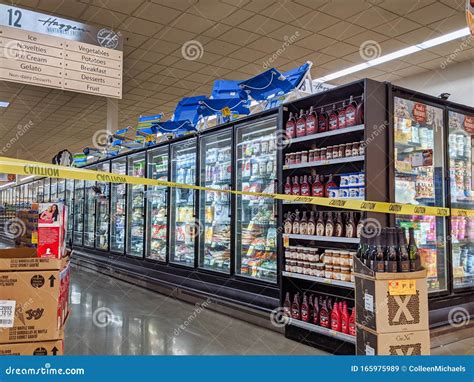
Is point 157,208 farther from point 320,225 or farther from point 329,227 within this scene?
point 329,227

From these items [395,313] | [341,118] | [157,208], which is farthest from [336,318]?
[157,208]

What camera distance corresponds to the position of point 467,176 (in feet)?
15.9

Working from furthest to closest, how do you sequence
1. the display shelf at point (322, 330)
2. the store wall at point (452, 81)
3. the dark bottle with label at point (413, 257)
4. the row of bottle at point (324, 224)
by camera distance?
the store wall at point (452, 81)
the row of bottle at point (324, 224)
the display shelf at point (322, 330)
the dark bottle with label at point (413, 257)

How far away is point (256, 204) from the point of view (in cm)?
520

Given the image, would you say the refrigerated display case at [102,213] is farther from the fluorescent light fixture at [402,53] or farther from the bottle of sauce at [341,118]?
the bottle of sauce at [341,118]

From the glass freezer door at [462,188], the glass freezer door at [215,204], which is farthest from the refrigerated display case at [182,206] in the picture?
the glass freezer door at [462,188]

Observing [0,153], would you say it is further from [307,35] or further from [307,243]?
[307,243]

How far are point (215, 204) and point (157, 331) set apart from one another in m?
2.04

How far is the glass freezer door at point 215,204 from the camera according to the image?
5.71 meters

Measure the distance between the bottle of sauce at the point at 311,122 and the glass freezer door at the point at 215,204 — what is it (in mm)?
1538

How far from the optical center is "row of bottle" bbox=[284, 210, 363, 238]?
12.3ft

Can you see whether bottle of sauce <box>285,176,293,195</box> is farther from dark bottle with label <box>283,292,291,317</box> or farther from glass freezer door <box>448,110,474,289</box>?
glass freezer door <box>448,110,474,289</box>

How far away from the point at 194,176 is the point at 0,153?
690 inches

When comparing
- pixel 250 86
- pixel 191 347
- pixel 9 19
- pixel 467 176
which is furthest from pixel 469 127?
pixel 9 19
